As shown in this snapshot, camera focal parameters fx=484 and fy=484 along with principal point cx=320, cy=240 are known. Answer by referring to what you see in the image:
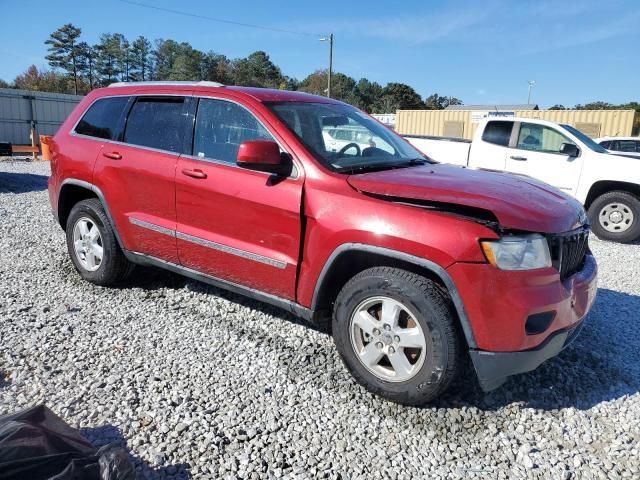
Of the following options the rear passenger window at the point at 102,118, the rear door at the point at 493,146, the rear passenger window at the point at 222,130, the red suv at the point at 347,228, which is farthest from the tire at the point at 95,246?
the rear door at the point at 493,146

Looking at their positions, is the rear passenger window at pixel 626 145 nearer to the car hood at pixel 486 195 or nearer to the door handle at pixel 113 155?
the car hood at pixel 486 195

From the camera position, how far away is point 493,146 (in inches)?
338

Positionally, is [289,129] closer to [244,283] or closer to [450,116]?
[244,283]

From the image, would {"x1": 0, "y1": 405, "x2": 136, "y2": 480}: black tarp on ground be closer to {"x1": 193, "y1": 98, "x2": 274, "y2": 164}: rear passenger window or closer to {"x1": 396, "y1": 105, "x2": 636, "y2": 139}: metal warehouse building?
{"x1": 193, "y1": 98, "x2": 274, "y2": 164}: rear passenger window

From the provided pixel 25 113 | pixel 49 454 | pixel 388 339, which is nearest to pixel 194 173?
pixel 388 339

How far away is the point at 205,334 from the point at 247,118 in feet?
5.38

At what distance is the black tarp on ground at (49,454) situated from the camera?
174 centimetres

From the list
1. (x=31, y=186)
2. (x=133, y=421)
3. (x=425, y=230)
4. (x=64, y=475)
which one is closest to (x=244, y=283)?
(x=133, y=421)

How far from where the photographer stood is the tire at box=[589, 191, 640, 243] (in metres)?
7.51

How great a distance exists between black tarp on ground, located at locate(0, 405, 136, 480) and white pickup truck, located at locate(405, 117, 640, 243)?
7.10 meters

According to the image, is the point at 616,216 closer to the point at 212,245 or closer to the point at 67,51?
the point at 212,245

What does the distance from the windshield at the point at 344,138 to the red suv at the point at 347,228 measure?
16 mm

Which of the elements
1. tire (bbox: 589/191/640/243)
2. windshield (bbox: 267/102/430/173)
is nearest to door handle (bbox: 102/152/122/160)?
windshield (bbox: 267/102/430/173)

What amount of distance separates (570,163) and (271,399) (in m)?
7.00
